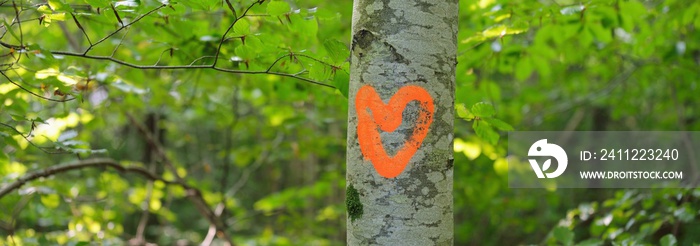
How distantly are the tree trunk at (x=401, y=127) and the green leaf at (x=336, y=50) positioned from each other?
118 millimetres

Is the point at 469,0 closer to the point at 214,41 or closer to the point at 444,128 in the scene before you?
the point at 214,41

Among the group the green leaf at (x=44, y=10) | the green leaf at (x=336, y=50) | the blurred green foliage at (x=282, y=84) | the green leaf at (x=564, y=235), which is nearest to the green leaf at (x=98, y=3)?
the blurred green foliage at (x=282, y=84)

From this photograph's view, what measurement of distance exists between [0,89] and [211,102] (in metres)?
1.67

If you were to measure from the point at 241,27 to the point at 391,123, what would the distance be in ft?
1.57

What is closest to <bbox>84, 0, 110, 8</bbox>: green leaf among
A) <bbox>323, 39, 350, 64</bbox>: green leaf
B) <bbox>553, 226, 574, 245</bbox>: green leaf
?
<bbox>323, 39, 350, 64</bbox>: green leaf

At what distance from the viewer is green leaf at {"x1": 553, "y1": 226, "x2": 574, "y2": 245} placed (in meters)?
1.88

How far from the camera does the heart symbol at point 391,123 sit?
1107 mm

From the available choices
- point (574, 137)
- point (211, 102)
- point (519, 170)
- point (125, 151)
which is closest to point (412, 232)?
point (211, 102)

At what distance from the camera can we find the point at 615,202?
230 centimetres

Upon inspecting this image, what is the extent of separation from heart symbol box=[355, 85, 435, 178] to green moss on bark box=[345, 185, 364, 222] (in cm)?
8

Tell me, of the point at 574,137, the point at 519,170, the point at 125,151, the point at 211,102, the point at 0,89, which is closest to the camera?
the point at 0,89

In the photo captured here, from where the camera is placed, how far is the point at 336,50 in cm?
129

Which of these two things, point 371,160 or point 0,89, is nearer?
point 371,160

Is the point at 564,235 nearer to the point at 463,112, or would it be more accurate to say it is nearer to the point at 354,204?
the point at 463,112
